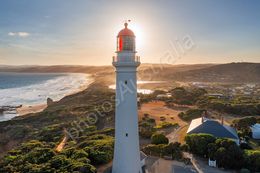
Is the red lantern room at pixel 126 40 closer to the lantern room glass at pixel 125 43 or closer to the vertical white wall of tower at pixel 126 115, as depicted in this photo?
the lantern room glass at pixel 125 43

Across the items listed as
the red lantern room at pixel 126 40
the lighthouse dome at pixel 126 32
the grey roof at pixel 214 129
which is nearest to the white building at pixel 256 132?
the grey roof at pixel 214 129

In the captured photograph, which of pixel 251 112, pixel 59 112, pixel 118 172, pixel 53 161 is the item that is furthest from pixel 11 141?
pixel 251 112

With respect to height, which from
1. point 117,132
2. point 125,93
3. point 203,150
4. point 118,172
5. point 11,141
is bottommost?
point 11,141

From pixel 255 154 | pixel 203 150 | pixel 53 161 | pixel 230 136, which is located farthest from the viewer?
pixel 230 136

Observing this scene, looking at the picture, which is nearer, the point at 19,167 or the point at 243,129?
the point at 19,167

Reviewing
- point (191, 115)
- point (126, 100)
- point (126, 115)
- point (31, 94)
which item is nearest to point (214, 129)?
point (191, 115)

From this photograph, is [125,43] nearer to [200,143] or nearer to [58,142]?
[200,143]

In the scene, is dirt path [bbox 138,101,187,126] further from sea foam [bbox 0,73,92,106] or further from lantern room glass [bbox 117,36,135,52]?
sea foam [bbox 0,73,92,106]

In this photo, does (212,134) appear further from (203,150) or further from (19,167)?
→ (19,167)
